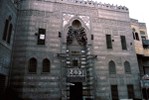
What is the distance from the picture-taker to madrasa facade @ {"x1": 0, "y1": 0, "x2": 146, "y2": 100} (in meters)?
12.8

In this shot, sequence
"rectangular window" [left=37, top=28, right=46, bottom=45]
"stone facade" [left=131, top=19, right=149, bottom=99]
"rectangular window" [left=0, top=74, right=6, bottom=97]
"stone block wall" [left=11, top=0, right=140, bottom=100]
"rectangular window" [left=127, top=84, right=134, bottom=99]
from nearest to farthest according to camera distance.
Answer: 1. "rectangular window" [left=0, top=74, right=6, bottom=97]
2. "stone block wall" [left=11, top=0, right=140, bottom=100]
3. "rectangular window" [left=37, top=28, right=46, bottom=45]
4. "rectangular window" [left=127, top=84, right=134, bottom=99]
5. "stone facade" [left=131, top=19, right=149, bottom=99]

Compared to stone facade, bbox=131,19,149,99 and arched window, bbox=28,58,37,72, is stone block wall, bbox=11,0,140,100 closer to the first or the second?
arched window, bbox=28,58,37,72

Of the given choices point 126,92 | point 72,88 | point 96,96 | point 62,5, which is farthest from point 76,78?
point 62,5

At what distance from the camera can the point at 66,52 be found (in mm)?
14789

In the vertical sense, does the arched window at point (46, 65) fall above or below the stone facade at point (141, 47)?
below

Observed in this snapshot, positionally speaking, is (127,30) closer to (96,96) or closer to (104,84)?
(104,84)

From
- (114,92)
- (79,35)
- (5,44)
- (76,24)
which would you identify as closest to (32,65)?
(5,44)

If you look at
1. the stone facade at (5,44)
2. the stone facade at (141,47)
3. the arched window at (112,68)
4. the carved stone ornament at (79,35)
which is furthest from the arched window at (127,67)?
the stone facade at (5,44)

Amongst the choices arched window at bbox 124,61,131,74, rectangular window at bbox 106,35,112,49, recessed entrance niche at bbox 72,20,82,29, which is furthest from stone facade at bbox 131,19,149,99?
recessed entrance niche at bbox 72,20,82,29

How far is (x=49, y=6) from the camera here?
15.5 metres

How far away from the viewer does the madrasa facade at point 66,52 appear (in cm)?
1283

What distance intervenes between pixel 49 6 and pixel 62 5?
1383 mm

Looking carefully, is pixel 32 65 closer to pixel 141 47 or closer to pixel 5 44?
pixel 5 44

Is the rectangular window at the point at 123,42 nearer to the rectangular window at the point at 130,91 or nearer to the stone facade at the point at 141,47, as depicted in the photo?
the stone facade at the point at 141,47
